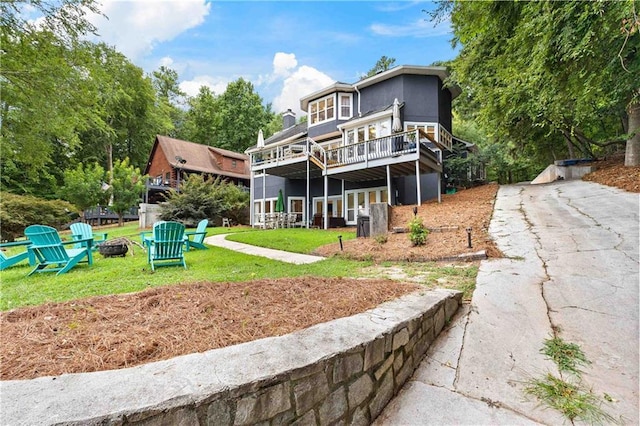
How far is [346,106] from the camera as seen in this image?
17000 mm

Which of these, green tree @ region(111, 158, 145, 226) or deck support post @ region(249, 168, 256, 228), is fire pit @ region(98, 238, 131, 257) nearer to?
deck support post @ region(249, 168, 256, 228)

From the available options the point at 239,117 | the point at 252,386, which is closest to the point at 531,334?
the point at 252,386

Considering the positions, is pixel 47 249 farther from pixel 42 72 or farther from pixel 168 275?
pixel 42 72

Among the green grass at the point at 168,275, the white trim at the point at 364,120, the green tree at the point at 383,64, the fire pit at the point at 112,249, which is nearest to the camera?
the green grass at the point at 168,275

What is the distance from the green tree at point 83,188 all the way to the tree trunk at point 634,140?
26110mm

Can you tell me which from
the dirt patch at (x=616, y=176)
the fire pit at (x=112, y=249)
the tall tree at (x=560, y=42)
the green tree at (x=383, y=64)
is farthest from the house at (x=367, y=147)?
the green tree at (x=383, y=64)

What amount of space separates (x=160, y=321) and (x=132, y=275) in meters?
3.71

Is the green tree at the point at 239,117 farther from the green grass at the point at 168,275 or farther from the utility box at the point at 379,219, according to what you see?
the green grass at the point at 168,275

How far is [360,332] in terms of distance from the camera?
201 centimetres

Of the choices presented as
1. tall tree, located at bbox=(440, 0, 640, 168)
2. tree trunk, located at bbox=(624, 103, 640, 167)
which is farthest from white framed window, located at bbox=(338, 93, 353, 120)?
tree trunk, located at bbox=(624, 103, 640, 167)

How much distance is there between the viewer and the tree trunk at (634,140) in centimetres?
1014

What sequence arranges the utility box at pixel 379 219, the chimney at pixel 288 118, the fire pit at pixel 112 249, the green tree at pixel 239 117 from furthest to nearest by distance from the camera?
the green tree at pixel 239 117 → the chimney at pixel 288 118 → the utility box at pixel 379 219 → the fire pit at pixel 112 249

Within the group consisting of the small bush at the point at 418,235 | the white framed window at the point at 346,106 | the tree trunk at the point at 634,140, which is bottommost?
the small bush at the point at 418,235

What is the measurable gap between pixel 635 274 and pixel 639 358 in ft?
6.62
